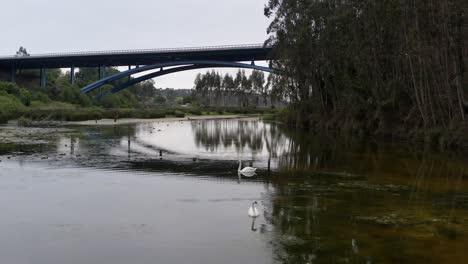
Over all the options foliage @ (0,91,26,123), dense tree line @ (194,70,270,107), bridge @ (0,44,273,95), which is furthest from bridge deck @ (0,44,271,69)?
dense tree line @ (194,70,270,107)

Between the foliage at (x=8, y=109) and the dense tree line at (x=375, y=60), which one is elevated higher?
the dense tree line at (x=375, y=60)

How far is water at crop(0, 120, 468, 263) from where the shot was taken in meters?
11.8

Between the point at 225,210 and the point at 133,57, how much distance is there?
89.4m

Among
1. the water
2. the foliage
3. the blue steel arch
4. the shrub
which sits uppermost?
the blue steel arch

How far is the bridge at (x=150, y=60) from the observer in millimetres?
97294

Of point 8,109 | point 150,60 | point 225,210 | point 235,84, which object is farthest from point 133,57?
point 225,210

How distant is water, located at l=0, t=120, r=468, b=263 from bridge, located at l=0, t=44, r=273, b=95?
6742cm

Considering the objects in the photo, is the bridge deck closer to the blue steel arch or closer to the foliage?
the blue steel arch

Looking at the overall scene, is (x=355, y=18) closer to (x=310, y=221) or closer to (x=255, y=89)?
(x=310, y=221)

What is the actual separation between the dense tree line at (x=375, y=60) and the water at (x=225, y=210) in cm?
1124

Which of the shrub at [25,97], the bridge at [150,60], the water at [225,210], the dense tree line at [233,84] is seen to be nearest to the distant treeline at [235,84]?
the dense tree line at [233,84]

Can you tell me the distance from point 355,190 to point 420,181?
478 centimetres

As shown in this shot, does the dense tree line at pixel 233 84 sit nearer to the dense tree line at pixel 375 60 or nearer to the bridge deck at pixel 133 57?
the bridge deck at pixel 133 57

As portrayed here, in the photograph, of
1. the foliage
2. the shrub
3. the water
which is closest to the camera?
the water
